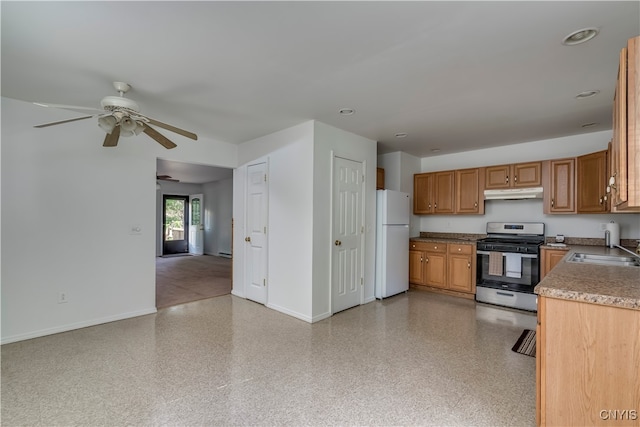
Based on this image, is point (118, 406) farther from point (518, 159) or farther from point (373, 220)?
point (518, 159)

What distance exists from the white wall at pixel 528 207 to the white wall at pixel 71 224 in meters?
4.63

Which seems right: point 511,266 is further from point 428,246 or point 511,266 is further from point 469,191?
point 469,191

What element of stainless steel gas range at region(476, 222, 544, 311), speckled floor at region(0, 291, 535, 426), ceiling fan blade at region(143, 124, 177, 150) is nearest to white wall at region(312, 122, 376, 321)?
speckled floor at region(0, 291, 535, 426)

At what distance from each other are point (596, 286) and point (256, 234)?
3.76 metres

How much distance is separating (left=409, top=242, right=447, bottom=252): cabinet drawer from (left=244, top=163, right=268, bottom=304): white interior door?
2.58 m

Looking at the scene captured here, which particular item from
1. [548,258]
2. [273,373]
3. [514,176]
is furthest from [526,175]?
[273,373]

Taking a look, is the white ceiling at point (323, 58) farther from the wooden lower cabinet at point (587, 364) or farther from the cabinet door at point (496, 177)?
the wooden lower cabinet at point (587, 364)

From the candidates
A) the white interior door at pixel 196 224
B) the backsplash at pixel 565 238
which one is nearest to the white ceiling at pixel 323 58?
the backsplash at pixel 565 238

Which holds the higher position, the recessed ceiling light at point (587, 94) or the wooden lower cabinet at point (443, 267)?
the recessed ceiling light at point (587, 94)

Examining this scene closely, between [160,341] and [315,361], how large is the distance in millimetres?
1611

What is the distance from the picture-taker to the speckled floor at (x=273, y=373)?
1.96 metres

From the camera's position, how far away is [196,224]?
33.8 feet

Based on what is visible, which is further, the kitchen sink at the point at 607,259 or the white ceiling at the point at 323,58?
the kitchen sink at the point at 607,259

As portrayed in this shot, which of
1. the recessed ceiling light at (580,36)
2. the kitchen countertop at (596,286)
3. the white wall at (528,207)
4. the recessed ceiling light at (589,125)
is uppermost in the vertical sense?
the recessed ceiling light at (580,36)
